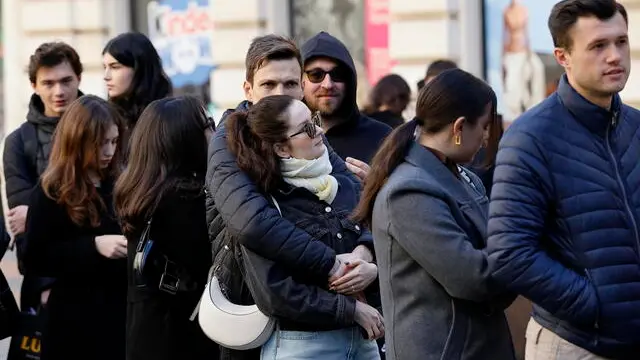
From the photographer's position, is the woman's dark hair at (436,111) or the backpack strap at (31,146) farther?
the backpack strap at (31,146)

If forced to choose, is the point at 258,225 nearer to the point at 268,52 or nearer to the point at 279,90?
the point at 279,90

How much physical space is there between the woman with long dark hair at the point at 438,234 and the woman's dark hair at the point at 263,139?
65cm

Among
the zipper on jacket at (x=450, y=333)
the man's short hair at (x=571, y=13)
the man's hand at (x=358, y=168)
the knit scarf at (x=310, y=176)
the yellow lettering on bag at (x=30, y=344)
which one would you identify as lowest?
the yellow lettering on bag at (x=30, y=344)

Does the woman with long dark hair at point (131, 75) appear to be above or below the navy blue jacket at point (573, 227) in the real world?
above

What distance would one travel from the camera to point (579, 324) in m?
4.09

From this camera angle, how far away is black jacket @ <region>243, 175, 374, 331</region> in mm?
4820

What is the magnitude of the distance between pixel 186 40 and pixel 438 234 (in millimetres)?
11279

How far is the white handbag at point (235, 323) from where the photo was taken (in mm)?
4906

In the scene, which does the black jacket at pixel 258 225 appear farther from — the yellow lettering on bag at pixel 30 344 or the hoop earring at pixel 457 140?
the yellow lettering on bag at pixel 30 344

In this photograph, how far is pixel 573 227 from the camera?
4.09 m

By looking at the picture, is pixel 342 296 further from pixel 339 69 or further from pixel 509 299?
pixel 339 69

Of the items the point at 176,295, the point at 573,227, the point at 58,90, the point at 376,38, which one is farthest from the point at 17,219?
the point at 376,38

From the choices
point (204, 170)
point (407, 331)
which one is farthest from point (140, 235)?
point (407, 331)

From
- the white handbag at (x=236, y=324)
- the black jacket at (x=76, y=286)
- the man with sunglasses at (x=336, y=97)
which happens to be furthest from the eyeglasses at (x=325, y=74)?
the white handbag at (x=236, y=324)
